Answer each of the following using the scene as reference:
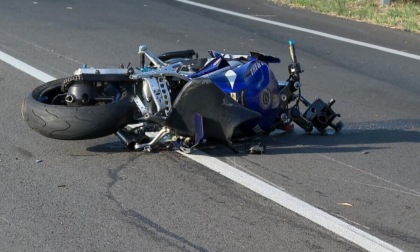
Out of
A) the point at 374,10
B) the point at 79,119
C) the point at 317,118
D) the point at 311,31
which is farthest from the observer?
the point at 374,10

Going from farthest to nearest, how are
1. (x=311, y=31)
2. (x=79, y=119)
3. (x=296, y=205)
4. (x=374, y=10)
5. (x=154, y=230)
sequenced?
(x=374, y=10) < (x=311, y=31) < (x=79, y=119) < (x=296, y=205) < (x=154, y=230)

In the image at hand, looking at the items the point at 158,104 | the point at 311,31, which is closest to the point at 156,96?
the point at 158,104

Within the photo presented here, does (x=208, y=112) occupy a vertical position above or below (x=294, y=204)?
above

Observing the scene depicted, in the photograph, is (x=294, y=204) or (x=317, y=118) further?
(x=317, y=118)

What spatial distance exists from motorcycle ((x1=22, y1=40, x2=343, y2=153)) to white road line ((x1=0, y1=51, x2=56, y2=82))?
7.52ft

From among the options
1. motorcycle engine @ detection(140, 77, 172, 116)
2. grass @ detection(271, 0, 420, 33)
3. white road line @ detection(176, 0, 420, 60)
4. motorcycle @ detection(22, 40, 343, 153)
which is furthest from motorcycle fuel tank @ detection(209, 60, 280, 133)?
grass @ detection(271, 0, 420, 33)

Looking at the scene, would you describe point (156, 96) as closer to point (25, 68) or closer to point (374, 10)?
point (25, 68)

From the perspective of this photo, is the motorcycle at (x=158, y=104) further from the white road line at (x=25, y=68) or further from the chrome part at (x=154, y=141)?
the white road line at (x=25, y=68)

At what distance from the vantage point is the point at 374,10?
52.0ft

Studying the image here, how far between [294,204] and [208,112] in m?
1.36

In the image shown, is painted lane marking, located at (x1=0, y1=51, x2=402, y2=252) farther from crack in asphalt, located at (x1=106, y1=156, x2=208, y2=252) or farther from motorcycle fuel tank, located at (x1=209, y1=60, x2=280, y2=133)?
crack in asphalt, located at (x1=106, y1=156, x2=208, y2=252)

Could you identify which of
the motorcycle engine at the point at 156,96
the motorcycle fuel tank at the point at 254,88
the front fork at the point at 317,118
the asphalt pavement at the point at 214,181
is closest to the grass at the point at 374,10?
the asphalt pavement at the point at 214,181

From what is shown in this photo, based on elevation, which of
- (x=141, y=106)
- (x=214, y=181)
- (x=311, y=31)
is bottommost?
(x=311, y=31)

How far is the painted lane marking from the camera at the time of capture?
601 cm
